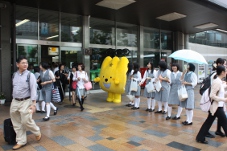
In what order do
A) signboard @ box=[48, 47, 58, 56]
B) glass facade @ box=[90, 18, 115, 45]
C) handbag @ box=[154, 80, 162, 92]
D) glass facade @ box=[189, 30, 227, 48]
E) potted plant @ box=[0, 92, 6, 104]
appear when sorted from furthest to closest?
glass facade @ box=[189, 30, 227, 48]
glass facade @ box=[90, 18, 115, 45]
signboard @ box=[48, 47, 58, 56]
potted plant @ box=[0, 92, 6, 104]
handbag @ box=[154, 80, 162, 92]

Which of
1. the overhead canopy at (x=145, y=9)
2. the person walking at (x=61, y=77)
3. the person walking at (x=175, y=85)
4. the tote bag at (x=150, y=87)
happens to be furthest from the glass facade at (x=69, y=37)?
the person walking at (x=175, y=85)

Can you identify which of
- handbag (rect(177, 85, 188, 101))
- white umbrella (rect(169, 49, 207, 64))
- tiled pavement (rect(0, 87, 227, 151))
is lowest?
tiled pavement (rect(0, 87, 227, 151))

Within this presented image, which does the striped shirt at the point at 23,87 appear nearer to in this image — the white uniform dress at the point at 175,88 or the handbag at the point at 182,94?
the handbag at the point at 182,94

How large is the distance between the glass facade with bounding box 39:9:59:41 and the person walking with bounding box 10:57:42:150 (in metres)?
6.70

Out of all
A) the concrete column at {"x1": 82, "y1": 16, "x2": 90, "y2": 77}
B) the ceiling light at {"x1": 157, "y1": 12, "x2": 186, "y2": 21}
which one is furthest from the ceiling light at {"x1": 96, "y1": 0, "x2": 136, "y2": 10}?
the ceiling light at {"x1": 157, "y1": 12, "x2": 186, "y2": 21}

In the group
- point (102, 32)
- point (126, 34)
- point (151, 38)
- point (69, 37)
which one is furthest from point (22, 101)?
point (151, 38)

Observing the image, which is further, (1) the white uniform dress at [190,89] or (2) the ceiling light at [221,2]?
(2) the ceiling light at [221,2]

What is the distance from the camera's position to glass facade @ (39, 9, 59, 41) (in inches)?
418

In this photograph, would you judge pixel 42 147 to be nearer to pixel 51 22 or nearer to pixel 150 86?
pixel 150 86

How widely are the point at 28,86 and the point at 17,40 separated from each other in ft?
20.7

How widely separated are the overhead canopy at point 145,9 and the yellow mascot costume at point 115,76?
2.89m

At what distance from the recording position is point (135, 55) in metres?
14.7

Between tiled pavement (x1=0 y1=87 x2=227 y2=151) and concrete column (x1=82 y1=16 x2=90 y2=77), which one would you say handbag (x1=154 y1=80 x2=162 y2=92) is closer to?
tiled pavement (x1=0 y1=87 x2=227 y2=151)

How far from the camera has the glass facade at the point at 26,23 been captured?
9.94 meters
